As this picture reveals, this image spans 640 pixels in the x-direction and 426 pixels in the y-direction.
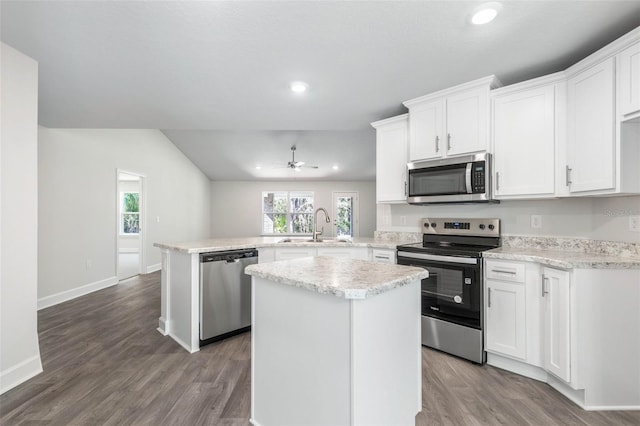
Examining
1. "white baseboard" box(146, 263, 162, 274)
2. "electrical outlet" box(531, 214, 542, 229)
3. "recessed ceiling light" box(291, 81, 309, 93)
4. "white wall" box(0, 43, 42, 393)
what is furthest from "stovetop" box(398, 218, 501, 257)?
"white baseboard" box(146, 263, 162, 274)

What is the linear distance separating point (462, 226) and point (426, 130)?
1.01 m

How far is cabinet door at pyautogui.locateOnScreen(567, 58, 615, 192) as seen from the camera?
193 cm

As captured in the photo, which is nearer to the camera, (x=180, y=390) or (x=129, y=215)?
(x=180, y=390)

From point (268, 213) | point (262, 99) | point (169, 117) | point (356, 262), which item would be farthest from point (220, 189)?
point (356, 262)

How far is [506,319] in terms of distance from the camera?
7.46ft

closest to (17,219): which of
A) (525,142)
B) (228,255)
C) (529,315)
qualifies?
(228,255)

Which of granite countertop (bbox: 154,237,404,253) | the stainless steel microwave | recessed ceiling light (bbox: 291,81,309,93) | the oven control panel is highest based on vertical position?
recessed ceiling light (bbox: 291,81,309,93)

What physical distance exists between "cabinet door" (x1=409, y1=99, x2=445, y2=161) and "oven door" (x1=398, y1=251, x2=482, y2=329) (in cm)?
100

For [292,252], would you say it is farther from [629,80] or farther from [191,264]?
[629,80]

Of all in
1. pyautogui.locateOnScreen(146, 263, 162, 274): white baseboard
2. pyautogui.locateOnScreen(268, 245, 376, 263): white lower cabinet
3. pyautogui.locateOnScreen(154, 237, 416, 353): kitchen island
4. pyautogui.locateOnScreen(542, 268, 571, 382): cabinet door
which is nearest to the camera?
pyautogui.locateOnScreen(542, 268, 571, 382): cabinet door

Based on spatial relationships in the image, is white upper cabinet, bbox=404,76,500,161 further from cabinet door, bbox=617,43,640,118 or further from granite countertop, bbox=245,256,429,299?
granite countertop, bbox=245,256,429,299

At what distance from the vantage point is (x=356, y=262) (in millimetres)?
1827

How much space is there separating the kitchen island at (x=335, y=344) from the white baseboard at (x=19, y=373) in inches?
70.8

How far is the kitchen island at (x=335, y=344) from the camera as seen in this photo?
1238 millimetres
